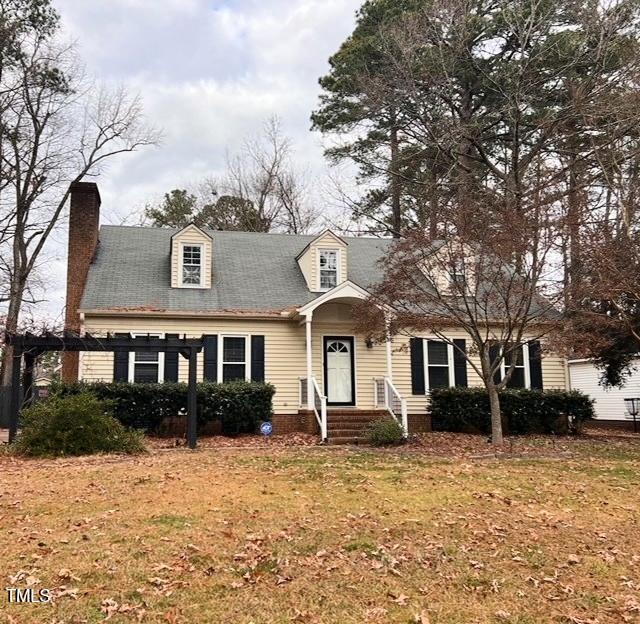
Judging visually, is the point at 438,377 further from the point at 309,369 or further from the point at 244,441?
the point at 244,441

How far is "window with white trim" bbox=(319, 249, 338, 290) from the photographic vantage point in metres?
17.7

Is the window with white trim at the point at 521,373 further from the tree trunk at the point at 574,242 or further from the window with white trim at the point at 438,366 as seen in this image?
the tree trunk at the point at 574,242

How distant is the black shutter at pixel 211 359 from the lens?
15641 mm

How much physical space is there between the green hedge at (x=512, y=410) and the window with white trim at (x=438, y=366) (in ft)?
2.30

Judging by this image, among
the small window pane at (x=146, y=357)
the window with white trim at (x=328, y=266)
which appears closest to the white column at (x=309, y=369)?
the window with white trim at (x=328, y=266)

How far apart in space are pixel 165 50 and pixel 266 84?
17.8 feet

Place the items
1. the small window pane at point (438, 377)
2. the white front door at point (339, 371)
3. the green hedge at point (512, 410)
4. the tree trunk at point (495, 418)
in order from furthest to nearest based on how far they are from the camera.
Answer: the small window pane at point (438, 377)
the white front door at point (339, 371)
the green hedge at point (512, 410)
the tree trunk at point (495, 418)

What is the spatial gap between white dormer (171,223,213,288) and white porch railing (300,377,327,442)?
4.04 m

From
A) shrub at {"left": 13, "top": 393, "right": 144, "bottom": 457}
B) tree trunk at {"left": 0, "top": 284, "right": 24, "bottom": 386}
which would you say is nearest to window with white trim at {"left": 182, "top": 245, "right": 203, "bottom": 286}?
shrub at {"left": 13, "top": 393, "right": 144, "bottom": 457}

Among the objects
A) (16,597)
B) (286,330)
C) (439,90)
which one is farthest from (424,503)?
(439,90)

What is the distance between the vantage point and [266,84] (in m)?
19.0

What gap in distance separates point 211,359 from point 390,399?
4.86m

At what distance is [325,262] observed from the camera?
17.8 metres

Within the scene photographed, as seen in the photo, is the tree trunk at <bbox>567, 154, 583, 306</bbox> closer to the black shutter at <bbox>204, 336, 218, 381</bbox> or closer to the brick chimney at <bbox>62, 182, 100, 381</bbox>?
the black shutter at <bbox>204, 336, 218, 381</bbox>
